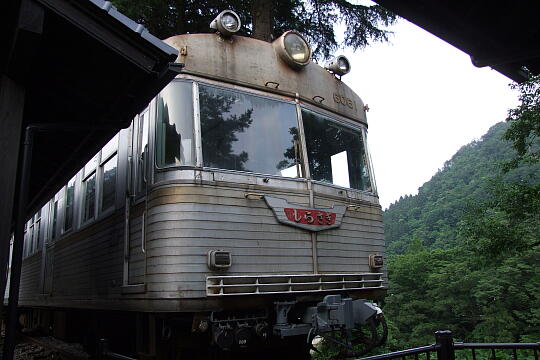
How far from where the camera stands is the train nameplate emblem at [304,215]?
4.63 m

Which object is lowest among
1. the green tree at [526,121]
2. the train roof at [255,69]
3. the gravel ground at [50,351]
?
the gravel ground at [50,351]

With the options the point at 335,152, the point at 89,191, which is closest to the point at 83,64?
the point at 335,152

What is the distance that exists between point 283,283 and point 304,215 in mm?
724

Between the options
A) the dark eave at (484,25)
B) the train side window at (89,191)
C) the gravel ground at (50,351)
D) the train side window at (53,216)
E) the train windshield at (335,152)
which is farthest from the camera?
the train side window at (53,216)

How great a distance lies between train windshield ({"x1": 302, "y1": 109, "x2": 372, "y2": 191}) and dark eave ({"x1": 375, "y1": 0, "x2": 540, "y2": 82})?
250 centimetres

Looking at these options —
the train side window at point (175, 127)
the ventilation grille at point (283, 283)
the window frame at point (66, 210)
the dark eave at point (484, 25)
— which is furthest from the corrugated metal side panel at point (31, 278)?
the dark eave at point (484, 25)

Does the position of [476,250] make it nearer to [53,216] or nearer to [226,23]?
[53,216]

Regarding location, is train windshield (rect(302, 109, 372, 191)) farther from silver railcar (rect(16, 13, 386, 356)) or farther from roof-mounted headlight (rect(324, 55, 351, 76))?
roof-mounted headlight (rect(324, 55, 351, 76))

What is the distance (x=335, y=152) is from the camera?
5656 millimetres

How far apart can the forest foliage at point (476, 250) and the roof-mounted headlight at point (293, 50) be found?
368 inches

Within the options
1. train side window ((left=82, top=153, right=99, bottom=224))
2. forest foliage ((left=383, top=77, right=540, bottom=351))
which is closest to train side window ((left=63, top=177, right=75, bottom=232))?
train side window ((left=82, top=153, right=99, bottom=224))

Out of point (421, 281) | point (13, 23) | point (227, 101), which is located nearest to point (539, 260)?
point (421, 281)

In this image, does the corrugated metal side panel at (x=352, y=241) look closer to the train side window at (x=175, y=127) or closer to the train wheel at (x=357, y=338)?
the train wheel at (x=357, y=338)

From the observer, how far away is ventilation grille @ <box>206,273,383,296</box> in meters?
4.12
